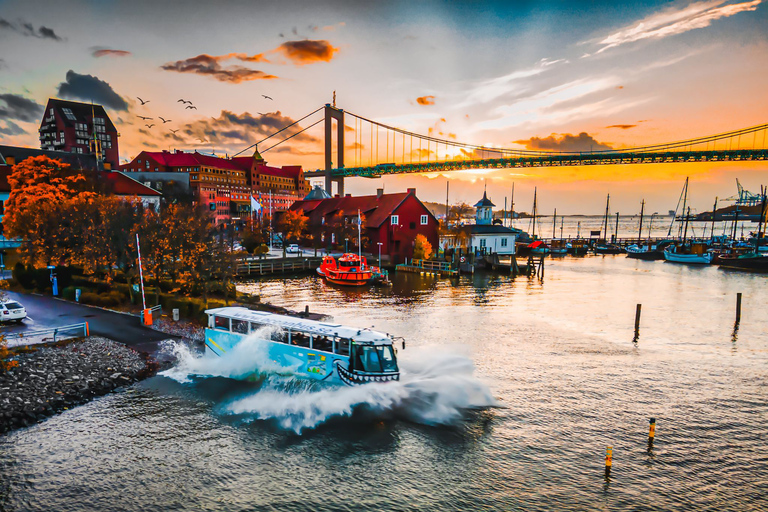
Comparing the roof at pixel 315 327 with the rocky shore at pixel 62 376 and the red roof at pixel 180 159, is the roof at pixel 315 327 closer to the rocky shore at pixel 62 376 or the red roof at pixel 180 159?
the rocky shore at pixel 62 376

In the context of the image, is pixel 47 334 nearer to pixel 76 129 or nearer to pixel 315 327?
pixel 315 327

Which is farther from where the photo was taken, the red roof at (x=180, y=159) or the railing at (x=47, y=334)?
the red roof at (x=180, y=159)

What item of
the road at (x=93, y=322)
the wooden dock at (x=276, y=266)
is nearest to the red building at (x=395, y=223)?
the wooden dock at (x=276, y=266)

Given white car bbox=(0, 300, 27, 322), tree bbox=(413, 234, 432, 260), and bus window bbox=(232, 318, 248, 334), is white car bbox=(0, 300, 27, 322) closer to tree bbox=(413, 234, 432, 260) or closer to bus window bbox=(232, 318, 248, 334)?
bus window bbox=(232, 318, 248, 334)

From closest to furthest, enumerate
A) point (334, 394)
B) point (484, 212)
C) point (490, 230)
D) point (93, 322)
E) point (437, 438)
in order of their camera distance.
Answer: point (437, 438) < point (334, 394) < point (93, 322) < point (490, 230) < point (484, 212)

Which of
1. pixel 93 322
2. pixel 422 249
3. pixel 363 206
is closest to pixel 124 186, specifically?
pixel 363 206

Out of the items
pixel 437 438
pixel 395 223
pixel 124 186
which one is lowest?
pixel 437 438

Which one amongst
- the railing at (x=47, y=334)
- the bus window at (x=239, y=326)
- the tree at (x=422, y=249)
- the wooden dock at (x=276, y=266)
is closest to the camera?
the bus window at (x=239, y=326)
